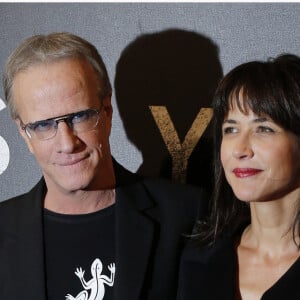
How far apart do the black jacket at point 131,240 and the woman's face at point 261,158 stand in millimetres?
285

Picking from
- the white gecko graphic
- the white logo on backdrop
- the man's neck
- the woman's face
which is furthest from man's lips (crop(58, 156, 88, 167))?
the white logo on backdrop

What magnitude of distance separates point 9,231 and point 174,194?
1.53 ft

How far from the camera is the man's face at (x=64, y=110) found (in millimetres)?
1653

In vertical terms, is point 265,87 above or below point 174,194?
above

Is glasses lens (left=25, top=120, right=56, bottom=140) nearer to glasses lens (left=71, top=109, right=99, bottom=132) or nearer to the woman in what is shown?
glasses lens (left=71, top=109, right=99, bottom=132)

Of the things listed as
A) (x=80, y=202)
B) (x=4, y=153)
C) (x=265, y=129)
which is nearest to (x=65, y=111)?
(x=80, y=202)

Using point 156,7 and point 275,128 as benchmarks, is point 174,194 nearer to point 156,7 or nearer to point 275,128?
point 275,128

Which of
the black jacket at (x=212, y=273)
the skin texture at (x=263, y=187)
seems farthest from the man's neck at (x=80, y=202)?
the skin texture at (x=263, y=187)

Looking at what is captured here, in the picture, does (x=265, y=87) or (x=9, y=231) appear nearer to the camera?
(x=265, y=87)

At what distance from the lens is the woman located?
1509 mm

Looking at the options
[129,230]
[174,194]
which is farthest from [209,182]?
[129,230]

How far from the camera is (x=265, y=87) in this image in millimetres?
1530

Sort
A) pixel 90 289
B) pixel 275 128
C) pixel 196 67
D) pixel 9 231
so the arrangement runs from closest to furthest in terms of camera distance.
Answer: pixel 275 128 → pixel 90 289 → pixel 9 231 → pixel 196 67

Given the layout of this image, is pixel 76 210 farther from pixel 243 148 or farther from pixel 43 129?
pixel 243 148
